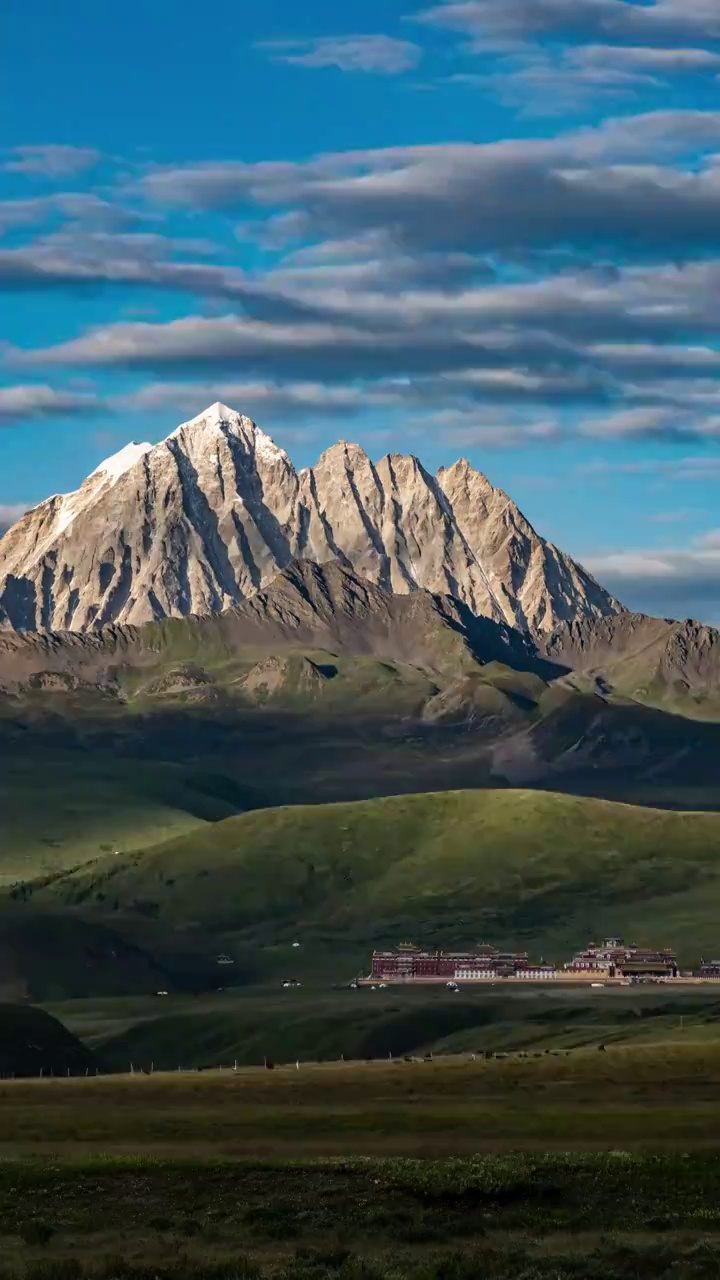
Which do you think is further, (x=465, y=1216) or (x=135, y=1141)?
(x=135, y=1141)

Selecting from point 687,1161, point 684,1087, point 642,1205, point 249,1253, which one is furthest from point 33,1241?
point 684,1087

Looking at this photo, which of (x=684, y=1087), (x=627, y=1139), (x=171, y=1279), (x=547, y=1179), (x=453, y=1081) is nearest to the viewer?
(x=171, y=1279)

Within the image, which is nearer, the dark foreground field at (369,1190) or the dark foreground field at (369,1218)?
the dark foreground field at (369,1218)

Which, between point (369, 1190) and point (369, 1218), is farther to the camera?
point (369, 1190)

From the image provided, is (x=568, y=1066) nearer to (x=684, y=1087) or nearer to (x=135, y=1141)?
(x=684, y=1087)

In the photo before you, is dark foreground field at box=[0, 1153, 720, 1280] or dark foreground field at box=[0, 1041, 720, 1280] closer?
dark foreground field at box=[0, 1153, 720, 1280]

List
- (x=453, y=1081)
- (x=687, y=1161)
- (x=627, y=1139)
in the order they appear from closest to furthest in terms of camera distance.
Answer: (x=687, y=1161)
(x=627, y=1139)
(x=453, y=1081)
